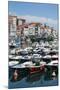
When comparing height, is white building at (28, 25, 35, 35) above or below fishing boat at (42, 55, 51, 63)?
above

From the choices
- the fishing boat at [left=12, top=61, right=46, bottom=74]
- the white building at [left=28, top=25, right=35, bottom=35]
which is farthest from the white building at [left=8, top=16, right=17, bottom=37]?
the fishing boat at [left=12, top=61, right=46, bottom=74]

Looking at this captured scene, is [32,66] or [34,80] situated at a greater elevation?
[32,66]

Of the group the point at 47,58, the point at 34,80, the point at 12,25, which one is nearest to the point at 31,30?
the point at 12,25

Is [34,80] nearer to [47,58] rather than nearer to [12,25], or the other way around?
[47,58]

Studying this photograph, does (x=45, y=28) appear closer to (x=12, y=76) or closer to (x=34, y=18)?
(x=34, y=18)

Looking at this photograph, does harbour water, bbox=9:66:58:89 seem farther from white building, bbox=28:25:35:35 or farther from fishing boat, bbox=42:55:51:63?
white building, bbox=28:25:35:35

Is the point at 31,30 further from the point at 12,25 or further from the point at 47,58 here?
the point at 47,58

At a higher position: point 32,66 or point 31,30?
point 31,30

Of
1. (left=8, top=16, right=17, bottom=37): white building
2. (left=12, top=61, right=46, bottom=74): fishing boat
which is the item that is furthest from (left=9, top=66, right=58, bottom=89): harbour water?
(left=8, top=16, right=17, bottom=37): white building

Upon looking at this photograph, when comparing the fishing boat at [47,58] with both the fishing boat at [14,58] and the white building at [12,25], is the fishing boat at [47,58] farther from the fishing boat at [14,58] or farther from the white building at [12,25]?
the white building at [12,25]

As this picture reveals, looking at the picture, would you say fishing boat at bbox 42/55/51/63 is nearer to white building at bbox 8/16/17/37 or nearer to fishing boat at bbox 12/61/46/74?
fishing boat at bbox 12/61/46/74

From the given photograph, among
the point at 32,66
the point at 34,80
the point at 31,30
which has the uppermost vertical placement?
the point at 31,30

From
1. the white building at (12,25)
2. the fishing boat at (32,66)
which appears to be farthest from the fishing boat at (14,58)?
the white building at (12,25)

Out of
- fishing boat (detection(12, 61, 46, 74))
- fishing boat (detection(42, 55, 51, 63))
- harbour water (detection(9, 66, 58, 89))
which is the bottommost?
harbour water (detection(9, 66, 58, 89))
